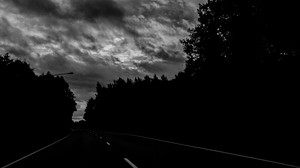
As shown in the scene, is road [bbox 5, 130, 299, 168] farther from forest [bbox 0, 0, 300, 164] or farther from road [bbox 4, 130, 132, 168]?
forest [bbox 0, 0, 300, 164]

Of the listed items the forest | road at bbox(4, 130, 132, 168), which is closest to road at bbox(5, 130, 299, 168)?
road at bbox(4, 130, 132, 168)

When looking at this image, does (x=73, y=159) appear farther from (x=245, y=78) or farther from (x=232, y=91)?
(x=232, y=91)

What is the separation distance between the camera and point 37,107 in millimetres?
39188

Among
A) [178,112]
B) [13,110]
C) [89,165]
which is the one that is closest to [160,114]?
[178,112]

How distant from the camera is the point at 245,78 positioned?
23812 millimetres

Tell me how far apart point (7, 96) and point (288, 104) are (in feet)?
95.3

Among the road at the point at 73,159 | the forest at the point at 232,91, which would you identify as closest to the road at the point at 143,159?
the road at the point at 73,159

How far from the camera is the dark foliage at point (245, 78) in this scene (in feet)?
59.7

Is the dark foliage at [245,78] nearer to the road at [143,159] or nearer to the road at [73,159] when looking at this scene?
the road at [143,159]

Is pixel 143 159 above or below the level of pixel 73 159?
above

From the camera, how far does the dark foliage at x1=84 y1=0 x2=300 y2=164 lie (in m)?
18.2

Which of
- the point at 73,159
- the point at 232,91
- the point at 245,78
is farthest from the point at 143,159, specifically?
the point at 232,91

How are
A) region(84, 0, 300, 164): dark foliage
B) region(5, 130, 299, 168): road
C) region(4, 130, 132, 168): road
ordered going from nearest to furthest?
region(5, 130, 299, 168): road, region(4, 130, 132, 168): road, region(84, 0, 300, 164): dark foliage

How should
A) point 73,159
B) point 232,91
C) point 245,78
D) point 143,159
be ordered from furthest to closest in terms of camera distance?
point 232,91 < point 245,78 < point 73,159 < point 143,159
